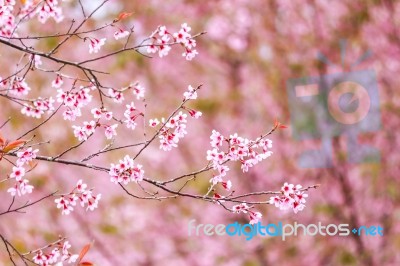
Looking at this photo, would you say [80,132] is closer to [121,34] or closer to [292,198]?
[121,34]

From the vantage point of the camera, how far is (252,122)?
18.8 feet

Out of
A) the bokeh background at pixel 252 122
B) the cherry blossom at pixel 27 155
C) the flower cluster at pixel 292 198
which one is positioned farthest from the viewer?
the bokeh background at pixel 252 122

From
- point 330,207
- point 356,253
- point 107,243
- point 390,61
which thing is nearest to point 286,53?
point 390,61

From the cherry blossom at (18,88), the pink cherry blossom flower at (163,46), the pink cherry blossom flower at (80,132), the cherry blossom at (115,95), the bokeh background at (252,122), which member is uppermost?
the bokeh background at (252,122)

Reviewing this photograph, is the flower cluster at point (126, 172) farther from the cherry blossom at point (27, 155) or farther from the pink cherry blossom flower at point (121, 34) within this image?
the pink cherry blossom flower at point (121, 34)

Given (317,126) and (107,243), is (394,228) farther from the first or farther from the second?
(107,243)

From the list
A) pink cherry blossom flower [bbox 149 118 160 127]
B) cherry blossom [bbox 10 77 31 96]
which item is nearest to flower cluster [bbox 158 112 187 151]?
pink cherry blossom flower [bbox 149 118 160 127]

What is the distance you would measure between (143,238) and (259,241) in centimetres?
132

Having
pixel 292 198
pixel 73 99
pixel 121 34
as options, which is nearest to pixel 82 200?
pixel 73 99

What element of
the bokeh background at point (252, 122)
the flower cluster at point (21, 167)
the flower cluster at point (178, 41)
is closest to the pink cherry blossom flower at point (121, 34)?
the flower cluster at point (178, 41)

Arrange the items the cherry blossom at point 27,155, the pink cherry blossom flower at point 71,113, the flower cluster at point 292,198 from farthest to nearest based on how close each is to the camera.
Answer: the pink cherry blossom flower at point 71,113, the flower cluster at point 292,198, the cherry blossom at point 27,155

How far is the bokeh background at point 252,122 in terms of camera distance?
506cm

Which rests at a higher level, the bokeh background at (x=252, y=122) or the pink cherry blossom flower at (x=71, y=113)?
the bokeh background at (x=252, y=122)

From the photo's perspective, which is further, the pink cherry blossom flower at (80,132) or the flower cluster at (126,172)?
the pink cherry blossom flower at (80,132)
